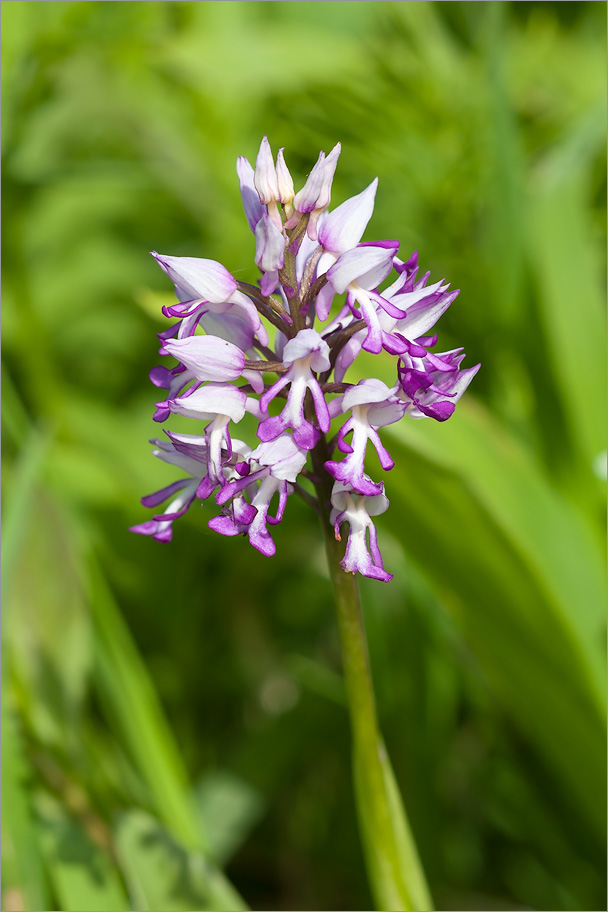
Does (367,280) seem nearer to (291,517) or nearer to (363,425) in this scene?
(363,425)

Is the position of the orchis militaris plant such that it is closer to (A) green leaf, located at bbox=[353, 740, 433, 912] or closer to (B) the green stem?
(B) the green stem

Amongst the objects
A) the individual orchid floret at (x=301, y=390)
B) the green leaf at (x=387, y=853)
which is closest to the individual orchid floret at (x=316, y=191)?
the individual orchid floret at (x=301, y=390)

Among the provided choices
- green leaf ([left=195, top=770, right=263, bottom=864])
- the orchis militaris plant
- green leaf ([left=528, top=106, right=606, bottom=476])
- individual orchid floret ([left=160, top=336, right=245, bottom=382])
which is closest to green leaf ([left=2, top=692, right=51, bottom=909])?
green leaf ([left=195, top=770, right=263, bottom=864])

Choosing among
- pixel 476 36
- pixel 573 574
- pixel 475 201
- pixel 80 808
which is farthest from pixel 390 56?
pixel 80 808

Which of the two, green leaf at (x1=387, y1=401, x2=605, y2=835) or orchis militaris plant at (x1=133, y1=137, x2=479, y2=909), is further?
green leaf at (x1=387, y1=401, x2=605, y2=835)

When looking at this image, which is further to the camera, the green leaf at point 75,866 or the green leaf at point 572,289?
the green leaf at point 572,289

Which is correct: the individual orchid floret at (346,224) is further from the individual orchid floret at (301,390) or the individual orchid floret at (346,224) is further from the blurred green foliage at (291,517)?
the blurred green foliage at (291,517)

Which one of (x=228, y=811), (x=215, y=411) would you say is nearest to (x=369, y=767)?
(x=215, y=411)
